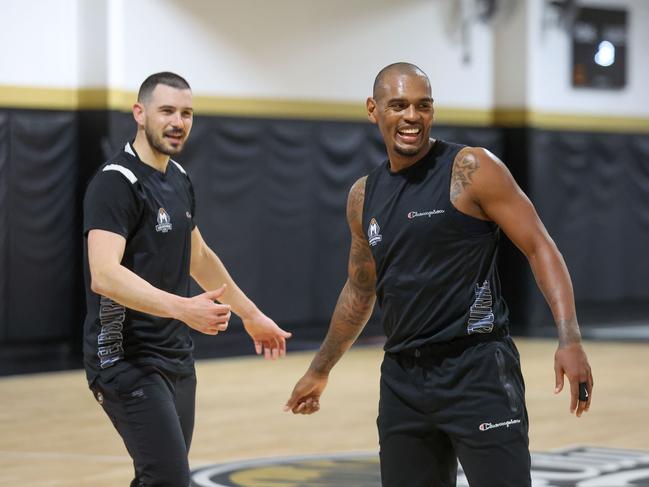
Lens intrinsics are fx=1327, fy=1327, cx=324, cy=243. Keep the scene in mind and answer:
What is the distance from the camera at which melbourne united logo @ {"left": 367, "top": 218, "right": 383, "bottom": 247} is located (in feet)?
15.1

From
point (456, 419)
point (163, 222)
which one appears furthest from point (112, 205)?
point (456, 419)

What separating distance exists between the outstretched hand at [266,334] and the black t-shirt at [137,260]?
416 mm

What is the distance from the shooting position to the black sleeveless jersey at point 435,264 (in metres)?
4.44

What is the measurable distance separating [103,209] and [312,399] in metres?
1.07

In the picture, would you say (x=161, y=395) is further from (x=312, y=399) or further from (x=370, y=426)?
(x=370, y=426)

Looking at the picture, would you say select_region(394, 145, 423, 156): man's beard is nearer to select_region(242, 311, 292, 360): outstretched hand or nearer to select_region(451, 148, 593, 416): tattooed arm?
select_region(451, 148, 593, 416): tattooed arm

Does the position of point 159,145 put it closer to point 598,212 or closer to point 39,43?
point 39,43

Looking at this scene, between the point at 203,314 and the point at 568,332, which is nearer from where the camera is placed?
the point at 568,332

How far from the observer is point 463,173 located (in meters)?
4.47

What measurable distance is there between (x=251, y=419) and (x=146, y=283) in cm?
556

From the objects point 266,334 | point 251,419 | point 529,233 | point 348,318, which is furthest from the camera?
point 251,419

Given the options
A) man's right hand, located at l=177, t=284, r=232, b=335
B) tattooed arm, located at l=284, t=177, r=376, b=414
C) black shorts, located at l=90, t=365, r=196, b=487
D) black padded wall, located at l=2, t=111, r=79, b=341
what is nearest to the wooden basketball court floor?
black padded wall, located at l=2, t=111, r=79, b=341

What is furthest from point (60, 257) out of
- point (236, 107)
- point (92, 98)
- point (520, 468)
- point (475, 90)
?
point (520, 468)

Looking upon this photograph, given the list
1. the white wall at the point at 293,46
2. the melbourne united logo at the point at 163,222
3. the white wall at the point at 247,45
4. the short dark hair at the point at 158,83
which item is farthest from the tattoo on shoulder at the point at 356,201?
the white wall at the point at 293,46
